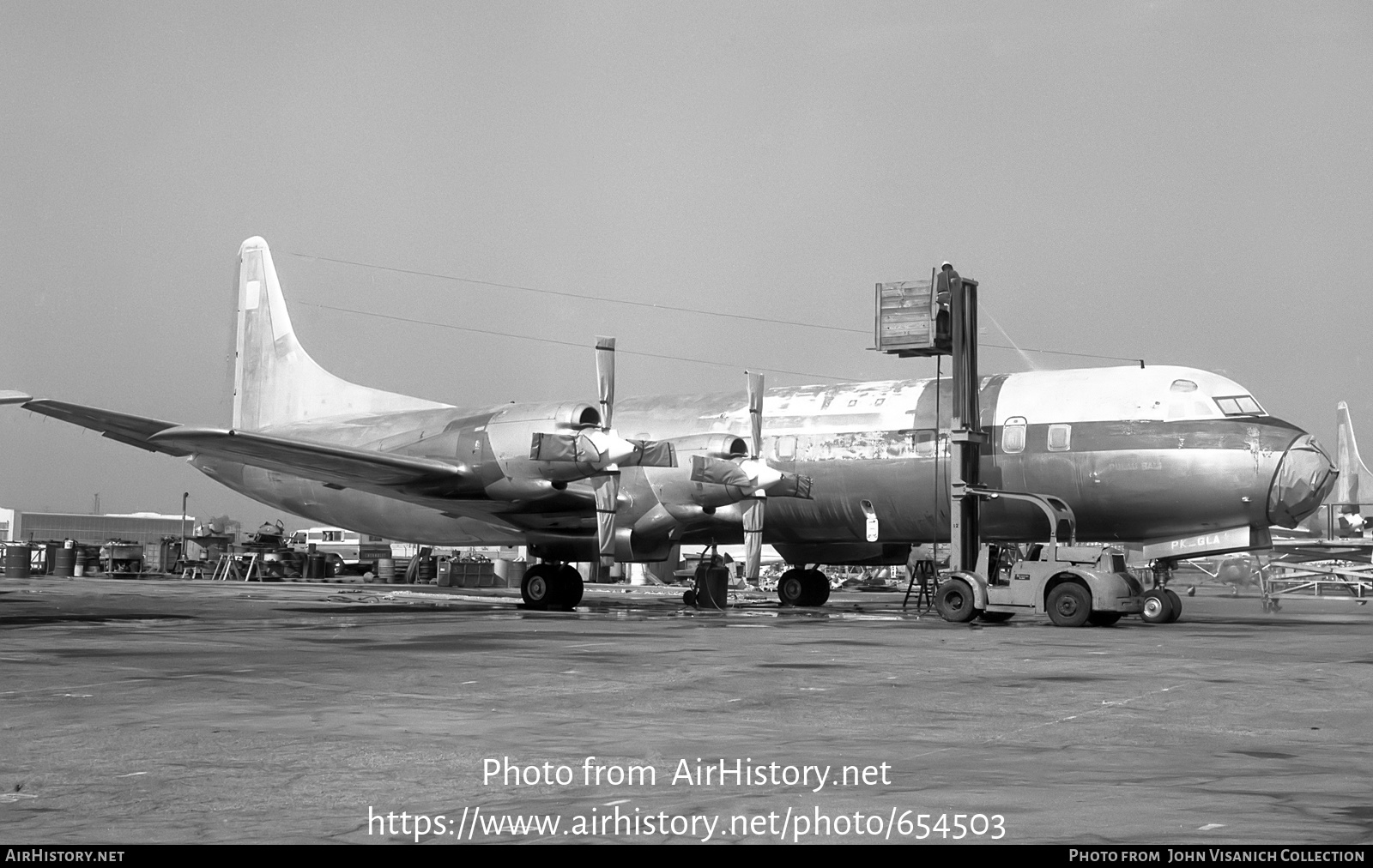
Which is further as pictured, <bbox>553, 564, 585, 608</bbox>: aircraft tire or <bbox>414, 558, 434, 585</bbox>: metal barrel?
<bbox>414, 558, 434, 585</bbox>: metal barrel

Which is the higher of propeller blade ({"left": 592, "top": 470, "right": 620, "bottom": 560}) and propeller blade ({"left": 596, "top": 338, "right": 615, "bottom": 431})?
propeller blade ({"left": 596, "top": 338, "right": 615, "bottom": 431})

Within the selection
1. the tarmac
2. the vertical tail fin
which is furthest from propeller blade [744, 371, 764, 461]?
the vertical tail fin

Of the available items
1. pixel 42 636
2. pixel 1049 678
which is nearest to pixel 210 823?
pixel 1049 678

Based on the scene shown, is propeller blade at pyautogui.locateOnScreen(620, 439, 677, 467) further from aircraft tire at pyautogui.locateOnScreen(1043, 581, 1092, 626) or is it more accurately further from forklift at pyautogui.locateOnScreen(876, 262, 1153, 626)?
aircraft tire at pyautogui.locateOnScreen(1043, 581, 1092, 626)

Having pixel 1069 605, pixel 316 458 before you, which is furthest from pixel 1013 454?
pixel 316 458

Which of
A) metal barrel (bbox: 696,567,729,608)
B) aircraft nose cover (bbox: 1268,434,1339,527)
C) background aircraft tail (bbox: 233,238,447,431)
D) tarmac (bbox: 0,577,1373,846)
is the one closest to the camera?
tarmac (bbox: 0,577,1373,846)

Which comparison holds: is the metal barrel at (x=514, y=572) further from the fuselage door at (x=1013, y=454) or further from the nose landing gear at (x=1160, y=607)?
the nose landing gear at (x=1160, y=607)

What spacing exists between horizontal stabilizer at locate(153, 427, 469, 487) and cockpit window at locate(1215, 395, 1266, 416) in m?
13.6

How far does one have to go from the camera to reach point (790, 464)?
1046 inches

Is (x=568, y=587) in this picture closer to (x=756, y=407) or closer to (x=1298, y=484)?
(x=756, y=407)

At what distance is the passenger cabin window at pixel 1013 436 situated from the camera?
950 inches

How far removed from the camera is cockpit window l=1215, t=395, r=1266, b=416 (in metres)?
22.9

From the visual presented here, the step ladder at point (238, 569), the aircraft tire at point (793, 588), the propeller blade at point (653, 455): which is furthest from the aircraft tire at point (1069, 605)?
the step ladder at point (238, 569)

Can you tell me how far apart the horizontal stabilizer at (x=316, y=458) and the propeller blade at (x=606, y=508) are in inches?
102
